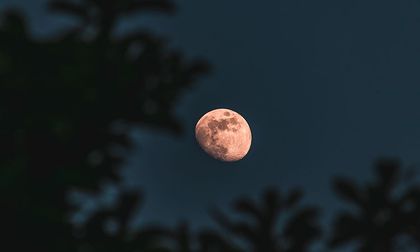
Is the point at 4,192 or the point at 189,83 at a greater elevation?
the point at 189,83

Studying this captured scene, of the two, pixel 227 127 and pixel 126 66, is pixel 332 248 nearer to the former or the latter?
pixel 126 66

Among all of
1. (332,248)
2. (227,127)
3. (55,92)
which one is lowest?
(55,92)

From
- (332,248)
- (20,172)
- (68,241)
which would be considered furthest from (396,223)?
(20,172)

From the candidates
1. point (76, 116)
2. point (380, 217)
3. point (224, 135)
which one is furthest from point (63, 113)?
point (224, 135)

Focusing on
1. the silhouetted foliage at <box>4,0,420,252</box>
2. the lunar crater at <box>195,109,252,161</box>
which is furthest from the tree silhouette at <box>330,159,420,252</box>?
the lunar crater at <box>195,109,252,161</box>

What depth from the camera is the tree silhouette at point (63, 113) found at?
22.1ft

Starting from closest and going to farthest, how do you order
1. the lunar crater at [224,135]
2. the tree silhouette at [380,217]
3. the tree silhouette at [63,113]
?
the tree silhouette at [63,113], the tree silhouette at [380,217], the lunar crater at [224,135]

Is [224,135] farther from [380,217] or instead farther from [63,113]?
[63,113]

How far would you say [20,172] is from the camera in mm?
6605

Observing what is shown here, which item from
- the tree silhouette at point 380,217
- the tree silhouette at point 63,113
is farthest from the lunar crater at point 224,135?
the tree silhouette at point 63,113

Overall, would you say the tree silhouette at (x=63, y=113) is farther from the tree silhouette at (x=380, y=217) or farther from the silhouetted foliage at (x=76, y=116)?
the tree silhouette at (x=380, y=217)

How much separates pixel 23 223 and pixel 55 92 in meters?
1.47

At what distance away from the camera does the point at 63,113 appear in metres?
6.88

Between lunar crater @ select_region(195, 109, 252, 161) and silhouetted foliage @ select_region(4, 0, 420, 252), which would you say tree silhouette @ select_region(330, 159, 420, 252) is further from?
lunar crater @ select_region(195, 109, 252, 161)
